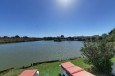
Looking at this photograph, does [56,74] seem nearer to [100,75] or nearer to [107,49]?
[100,75]

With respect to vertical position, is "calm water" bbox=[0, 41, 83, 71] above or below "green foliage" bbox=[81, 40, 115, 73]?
below

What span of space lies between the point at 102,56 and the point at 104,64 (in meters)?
0.55

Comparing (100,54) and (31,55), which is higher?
(100,54)

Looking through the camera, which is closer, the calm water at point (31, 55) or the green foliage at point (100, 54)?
the green foliage at point (100, 54)

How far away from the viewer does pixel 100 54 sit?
9922mm

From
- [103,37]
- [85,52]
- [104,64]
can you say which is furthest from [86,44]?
[104,64]

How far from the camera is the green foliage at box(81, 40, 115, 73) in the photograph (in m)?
9.60

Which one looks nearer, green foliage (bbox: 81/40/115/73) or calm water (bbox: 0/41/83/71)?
green foliage (bbox: 81/40/115/73)

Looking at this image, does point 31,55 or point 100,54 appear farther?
point 31,55

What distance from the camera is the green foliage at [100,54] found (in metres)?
9.60

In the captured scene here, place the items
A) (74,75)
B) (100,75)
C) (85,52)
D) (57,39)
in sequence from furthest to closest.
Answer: (57,39) → (85,52) → (100,75) → (74,75)

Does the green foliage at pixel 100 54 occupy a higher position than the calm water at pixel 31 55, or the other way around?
the green foliage at pixel 100 54

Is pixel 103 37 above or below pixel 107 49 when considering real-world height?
above

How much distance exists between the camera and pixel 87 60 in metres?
10.9
